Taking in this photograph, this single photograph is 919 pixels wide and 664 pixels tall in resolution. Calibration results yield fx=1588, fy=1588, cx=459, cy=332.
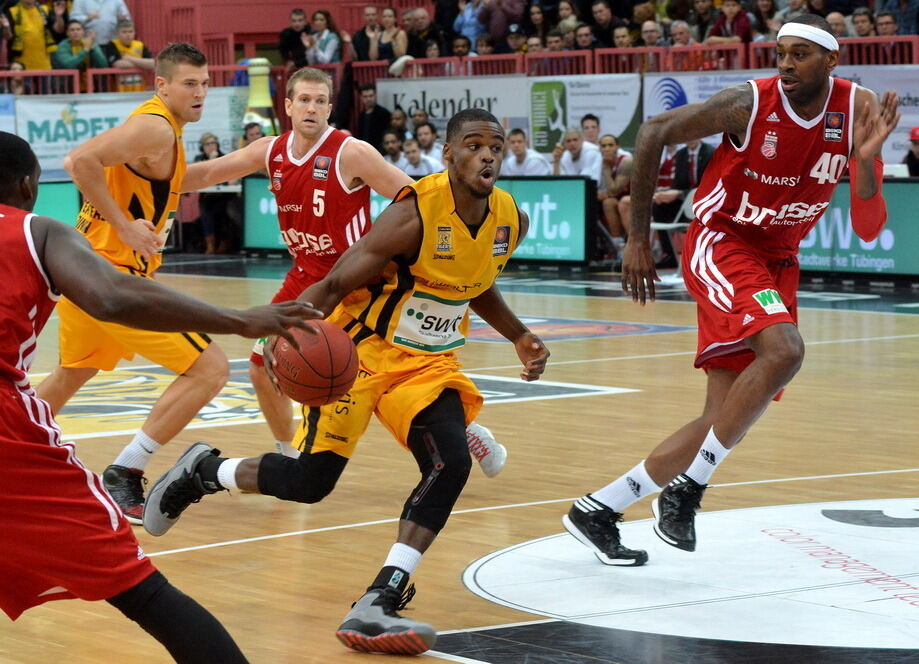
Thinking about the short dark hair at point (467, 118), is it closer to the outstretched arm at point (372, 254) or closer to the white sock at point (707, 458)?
the outstretched arm at point (372, 254)

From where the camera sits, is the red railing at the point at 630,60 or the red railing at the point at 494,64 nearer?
the red railing at the point at 630,60

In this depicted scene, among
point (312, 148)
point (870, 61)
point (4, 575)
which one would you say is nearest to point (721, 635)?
point (4, 575)

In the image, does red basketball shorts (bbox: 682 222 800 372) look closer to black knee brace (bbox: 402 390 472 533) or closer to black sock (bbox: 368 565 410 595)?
black knee brace (bbox: 402 390 472 533)

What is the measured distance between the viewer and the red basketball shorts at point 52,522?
12.3 ft

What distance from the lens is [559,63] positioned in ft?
72.9

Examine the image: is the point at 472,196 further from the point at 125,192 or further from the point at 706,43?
the point at 706,43

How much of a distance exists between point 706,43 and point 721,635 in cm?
1637

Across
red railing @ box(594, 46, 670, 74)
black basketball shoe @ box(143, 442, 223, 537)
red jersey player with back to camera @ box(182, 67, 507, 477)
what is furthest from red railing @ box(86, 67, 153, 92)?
black basketball shoe @ box(143, 442, 223, 537)

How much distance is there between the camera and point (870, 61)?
62.1 ft

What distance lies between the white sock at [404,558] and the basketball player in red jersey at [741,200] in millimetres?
1064

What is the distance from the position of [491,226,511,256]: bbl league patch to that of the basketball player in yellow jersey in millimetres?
1901

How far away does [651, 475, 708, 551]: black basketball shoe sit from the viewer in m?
5.85

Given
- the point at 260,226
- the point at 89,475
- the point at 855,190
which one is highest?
the point at 855,190

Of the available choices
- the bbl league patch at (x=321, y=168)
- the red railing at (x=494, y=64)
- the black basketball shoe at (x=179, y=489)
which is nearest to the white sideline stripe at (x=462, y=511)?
the black basketball shoe at (x=179, y=489)
